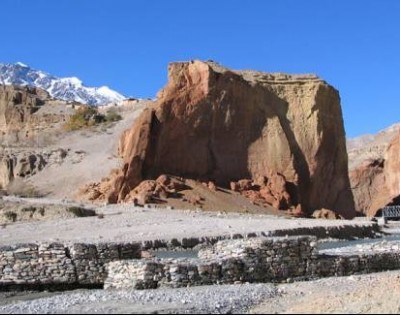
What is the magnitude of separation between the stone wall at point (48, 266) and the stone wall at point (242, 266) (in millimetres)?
2560

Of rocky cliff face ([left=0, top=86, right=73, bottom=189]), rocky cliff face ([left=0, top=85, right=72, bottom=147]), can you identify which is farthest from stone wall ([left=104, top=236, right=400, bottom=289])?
rocky cliff face ([left=0, top=85, right=72, bottom=147])

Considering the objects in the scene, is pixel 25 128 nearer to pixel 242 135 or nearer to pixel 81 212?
pixel 242 135

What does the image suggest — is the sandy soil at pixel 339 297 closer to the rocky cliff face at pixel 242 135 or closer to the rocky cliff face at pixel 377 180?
the rocky cliff face at pixel 242 135

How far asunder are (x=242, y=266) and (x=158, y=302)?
5.33 m

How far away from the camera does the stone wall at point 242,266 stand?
18438 millimetres

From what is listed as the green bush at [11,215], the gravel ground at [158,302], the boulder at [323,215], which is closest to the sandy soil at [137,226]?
the green bush at [11,215]

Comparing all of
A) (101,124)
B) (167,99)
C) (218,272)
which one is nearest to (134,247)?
(218,272)

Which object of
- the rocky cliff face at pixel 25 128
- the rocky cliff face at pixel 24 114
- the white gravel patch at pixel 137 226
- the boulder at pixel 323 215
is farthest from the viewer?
the rocky cliff face at pixel 24 114

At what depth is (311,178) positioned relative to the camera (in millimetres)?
59312

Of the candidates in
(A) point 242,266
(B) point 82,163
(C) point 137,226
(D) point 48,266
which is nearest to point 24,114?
(B) point 82,163

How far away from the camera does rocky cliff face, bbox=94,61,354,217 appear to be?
51.1 m

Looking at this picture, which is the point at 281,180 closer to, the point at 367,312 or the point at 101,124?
the point at 101,124

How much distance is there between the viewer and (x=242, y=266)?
20078 mm

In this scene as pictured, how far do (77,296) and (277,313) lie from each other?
5266mm
